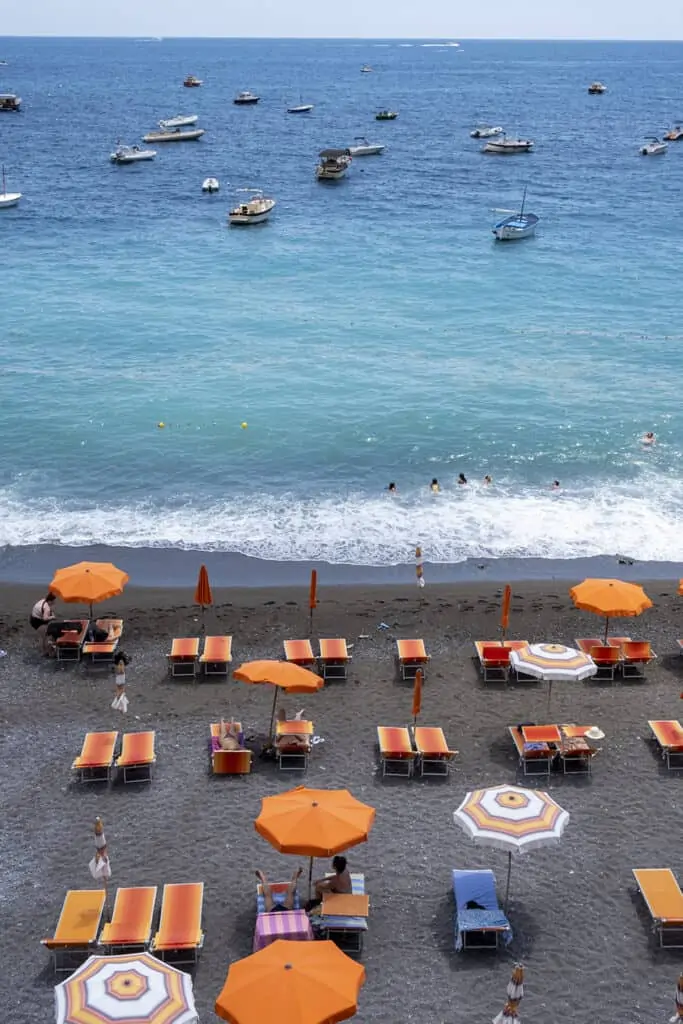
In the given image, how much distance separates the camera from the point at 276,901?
13.8 metres

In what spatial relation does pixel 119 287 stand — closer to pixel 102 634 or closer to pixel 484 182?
pixel 102 634

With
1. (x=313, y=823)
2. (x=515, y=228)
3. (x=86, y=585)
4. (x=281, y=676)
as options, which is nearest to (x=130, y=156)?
(x=515, y=228)

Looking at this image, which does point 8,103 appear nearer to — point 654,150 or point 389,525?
point 654,150

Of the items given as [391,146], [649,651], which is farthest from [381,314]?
[391,146]

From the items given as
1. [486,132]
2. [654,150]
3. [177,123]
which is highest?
[486,132]

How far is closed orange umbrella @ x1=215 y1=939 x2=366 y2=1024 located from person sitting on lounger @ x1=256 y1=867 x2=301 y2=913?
7.21 feet

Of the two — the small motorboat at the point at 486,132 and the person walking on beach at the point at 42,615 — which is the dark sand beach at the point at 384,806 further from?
the small motorboat at the point at 486,132

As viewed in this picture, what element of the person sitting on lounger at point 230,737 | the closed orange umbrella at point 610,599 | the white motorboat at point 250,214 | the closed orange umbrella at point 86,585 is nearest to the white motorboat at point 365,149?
the white motorboat at point 250,214

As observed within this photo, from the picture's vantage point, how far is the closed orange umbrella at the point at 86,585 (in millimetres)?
20062

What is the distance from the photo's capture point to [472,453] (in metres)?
32.9

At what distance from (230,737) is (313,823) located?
12.9 ft

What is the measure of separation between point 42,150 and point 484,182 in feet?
139

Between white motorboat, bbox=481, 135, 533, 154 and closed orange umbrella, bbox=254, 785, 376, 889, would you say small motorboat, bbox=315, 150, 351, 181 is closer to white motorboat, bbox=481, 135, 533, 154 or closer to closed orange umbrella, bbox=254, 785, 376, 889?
white motorboat, bbox=481, 135, 533, 154

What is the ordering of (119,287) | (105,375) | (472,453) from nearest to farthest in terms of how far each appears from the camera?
(472,453)
(105,375)
(119,287)
